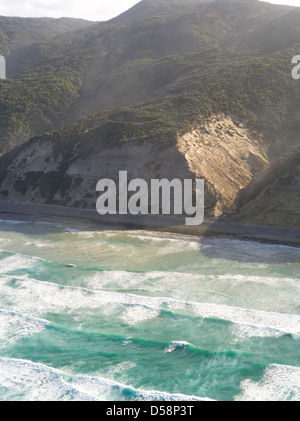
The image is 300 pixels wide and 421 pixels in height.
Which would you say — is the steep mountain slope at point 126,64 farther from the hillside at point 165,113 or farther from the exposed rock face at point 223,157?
the exposed rock face at point 223,157

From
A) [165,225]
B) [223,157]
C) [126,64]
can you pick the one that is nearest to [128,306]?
[165,225]

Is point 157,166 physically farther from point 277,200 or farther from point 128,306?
point 128,306

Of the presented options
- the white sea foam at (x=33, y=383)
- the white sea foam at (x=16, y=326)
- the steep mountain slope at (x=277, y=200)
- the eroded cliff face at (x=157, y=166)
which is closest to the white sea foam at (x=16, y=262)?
the white sea foam at (x=16, y=326)

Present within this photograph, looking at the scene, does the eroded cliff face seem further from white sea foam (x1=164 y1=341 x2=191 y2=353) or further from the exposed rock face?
white sea foam (x1=164 y1=341 x2=191 y2=353)

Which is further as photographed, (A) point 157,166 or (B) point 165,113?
(B) point 165,113

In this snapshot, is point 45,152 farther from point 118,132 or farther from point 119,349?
point 119,349
